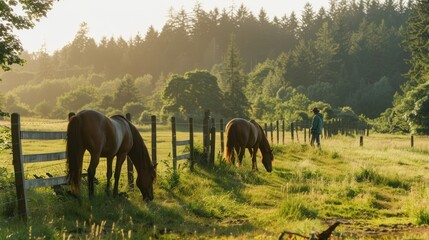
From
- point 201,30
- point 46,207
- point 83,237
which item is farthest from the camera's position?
point 201,30

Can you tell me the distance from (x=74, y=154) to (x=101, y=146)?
71 cm

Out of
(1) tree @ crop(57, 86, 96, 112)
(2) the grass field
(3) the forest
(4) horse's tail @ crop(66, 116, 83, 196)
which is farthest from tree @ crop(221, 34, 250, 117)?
(4) horse's tail @ crop(66, 116, 83, 196)

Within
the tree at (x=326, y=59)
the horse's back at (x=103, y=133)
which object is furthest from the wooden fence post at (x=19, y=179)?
the tree at (x=326, y=59)

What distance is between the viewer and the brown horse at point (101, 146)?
30.5ft

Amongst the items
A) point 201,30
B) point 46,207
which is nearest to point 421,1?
point 46,207

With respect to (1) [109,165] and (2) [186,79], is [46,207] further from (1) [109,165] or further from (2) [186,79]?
(2) [186,79]

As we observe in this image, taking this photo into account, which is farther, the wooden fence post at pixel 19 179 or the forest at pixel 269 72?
the forest at pixel 269 72

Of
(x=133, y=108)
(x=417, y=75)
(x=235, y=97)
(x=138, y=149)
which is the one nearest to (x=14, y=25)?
(x=138, y=149)

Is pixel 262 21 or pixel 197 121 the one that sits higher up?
pixel 262 21

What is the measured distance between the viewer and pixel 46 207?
885 centimetres

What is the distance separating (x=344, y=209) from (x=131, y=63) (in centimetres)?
18579

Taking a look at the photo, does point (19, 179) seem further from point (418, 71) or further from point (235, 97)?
point (235, 97)

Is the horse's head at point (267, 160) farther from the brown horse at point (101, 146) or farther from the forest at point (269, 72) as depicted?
the forest at point (269, 72)

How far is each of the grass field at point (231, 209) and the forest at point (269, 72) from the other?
20.0 meters
